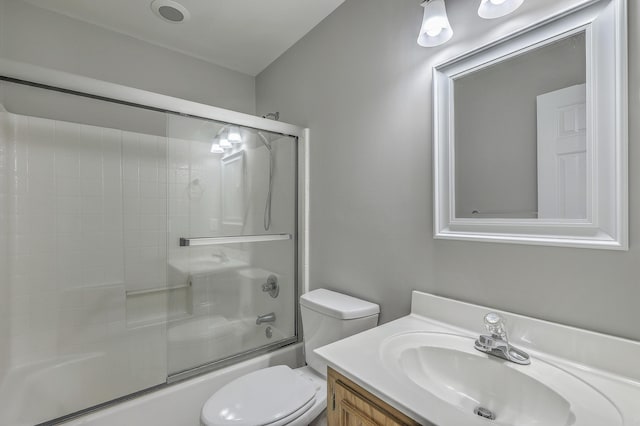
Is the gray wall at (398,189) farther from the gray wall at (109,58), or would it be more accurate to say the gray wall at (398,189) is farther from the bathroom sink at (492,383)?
the gray wall at (109,58)

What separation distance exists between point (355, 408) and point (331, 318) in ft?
1.98

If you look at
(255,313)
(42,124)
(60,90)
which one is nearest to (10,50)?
(42,124)

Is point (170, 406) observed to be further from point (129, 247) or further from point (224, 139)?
point (224, 139)

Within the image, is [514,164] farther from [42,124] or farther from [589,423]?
[42,124]

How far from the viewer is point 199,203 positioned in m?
1.62

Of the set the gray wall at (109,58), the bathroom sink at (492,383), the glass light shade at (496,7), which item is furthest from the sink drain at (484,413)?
the gray wall at (109,58)

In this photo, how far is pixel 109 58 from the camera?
1.94 m

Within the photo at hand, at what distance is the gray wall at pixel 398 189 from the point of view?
33.8 inches

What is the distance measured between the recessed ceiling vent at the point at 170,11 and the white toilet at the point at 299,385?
1810 mm

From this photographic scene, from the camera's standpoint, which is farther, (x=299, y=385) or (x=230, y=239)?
(x=230, y=239)

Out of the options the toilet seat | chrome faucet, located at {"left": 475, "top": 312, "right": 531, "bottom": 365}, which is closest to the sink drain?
chrome faucet, located at {"left": 475, "top": 312, "right": 531, "bottom": 365}

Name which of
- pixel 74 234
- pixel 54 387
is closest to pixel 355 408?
pixel 54 387

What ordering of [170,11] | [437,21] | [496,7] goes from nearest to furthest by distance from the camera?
[496,7] → [437,21] → [170,11]

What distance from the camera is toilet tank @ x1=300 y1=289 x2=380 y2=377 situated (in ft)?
4.55
